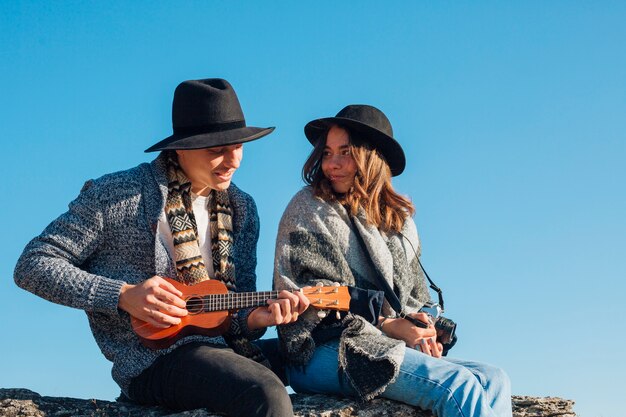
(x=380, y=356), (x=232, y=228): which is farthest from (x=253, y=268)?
(x=380, y=356)

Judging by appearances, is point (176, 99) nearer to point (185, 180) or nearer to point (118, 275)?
point (185, 180)

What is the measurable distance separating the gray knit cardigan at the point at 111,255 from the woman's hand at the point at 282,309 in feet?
0.70

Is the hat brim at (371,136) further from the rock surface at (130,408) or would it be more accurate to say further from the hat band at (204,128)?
the rock surface at (130,408)

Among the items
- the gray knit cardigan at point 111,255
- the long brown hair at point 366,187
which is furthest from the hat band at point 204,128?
the long brown hair at point 366,187

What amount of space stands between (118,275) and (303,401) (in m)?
1.32

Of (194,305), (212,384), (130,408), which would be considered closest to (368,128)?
(194,305)

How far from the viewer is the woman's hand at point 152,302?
5.23 metres

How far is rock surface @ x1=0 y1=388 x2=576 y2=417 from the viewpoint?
17.7ft

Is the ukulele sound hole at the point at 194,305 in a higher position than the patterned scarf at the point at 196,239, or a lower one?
lower

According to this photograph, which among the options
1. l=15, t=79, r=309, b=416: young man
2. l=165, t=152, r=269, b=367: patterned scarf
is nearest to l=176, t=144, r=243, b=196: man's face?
l=15, t=79, r=309, b=416: young man

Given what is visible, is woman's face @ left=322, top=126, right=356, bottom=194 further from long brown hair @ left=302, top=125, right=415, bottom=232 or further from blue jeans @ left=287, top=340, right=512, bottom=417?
blue jeans @ left=287, top=340, right=512, bottom=417

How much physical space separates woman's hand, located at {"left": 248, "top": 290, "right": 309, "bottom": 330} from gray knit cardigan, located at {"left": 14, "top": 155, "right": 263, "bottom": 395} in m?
0.21

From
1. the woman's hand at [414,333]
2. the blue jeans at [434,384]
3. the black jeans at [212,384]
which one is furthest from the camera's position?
the woman's hand at [414,333]

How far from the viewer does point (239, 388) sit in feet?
16.3
